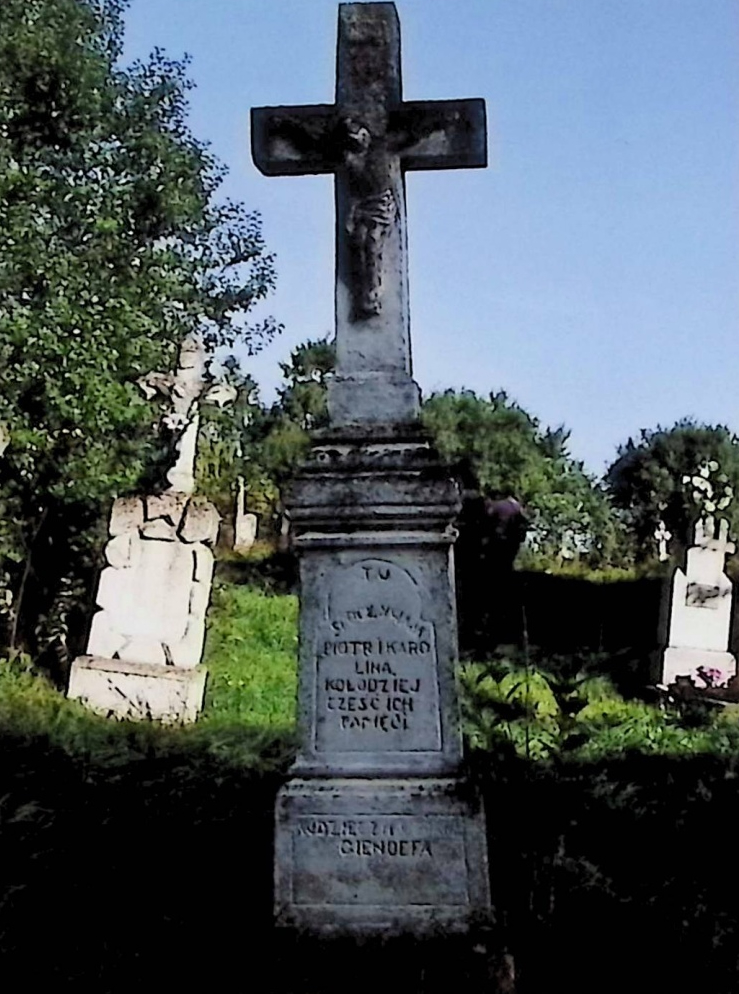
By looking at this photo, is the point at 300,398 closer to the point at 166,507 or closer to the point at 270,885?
the point at 166,507

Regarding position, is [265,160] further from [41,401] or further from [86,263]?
[86,263]

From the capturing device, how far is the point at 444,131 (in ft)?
16.1

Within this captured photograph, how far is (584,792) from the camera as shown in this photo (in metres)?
6.41

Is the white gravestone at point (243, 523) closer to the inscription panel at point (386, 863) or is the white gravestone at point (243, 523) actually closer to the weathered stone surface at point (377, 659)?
the weathered stone surface at point (377, 659)

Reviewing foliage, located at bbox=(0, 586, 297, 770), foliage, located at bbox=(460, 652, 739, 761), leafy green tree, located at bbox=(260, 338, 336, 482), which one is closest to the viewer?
foliage, located at bbox=(460, 652, 739, 761)

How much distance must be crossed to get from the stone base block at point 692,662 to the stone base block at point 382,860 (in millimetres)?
Result: 8478

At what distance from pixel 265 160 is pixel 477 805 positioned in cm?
273

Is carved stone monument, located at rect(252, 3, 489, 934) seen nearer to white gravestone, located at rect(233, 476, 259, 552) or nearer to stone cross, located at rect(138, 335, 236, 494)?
stone cross, located at rect(138, 335, 236, 494)

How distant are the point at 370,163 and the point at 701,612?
30.2ft

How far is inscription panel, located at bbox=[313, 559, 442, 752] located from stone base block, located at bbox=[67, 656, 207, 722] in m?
5.94

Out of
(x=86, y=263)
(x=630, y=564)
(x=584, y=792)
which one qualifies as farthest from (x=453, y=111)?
(x=630, y=564)

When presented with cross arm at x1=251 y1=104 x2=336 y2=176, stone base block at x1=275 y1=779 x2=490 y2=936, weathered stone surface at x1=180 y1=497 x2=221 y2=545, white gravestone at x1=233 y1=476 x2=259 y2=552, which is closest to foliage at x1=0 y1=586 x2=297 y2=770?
weathered stone surface at x1=180 y1=497 x2=221 y2=545

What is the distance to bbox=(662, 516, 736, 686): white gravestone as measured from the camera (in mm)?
12641

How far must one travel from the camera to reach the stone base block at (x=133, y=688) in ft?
33.4
